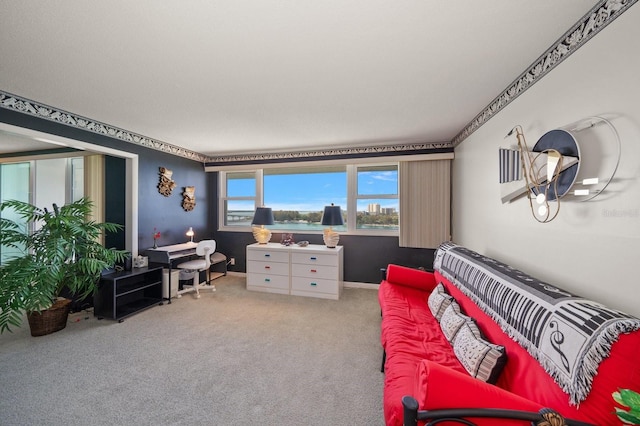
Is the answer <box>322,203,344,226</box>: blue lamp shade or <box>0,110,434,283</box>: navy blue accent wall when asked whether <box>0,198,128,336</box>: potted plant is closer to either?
<box>0,110,434,283</box>: navy blue accent wall

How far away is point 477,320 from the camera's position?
1.76m

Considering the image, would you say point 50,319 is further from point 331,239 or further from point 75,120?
point 331,239

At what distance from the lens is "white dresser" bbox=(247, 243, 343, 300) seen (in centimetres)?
375

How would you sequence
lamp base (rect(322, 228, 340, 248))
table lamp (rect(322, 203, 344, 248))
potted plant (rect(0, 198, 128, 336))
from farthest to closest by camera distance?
lamp base (rect(322, 228, 340, 248))
table lamp (rect(322, 203, 344, 248))
potted plant (rect(0, 198, 128, 336))

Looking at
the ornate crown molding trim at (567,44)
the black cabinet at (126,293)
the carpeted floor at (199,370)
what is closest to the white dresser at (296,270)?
the carpeted floor at (199,370)

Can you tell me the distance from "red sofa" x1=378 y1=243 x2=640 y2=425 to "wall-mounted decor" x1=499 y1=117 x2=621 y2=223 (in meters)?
0.51

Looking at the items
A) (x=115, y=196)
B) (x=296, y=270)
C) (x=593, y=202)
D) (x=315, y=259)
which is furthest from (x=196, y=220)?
(x=593, y=202)

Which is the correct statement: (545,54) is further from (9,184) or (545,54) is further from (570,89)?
(9,184)

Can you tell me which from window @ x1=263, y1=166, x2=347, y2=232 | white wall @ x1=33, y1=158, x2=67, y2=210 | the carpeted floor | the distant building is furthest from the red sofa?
white wall @ x1=33, y1=158, x2=67, y2=210

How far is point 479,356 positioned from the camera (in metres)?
1.34

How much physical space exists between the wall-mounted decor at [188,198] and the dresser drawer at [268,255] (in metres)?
1.39

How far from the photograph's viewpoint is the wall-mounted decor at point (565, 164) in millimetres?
1195

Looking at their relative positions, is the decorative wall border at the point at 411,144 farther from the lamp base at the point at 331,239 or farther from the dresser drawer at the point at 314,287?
the dresser drawer at the point at 314,287

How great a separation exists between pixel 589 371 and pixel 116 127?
15.0 feet
